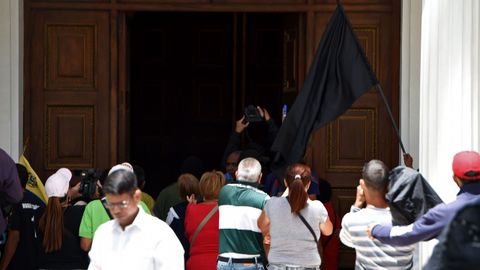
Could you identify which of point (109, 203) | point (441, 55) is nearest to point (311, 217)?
point (441, 55)

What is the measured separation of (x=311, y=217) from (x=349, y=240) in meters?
1.09

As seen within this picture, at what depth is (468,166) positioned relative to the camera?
7.48m

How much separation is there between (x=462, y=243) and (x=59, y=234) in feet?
20.5

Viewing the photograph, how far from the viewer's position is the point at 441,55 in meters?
9.70

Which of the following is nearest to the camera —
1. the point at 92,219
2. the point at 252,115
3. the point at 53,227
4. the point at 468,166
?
the point at 468,166

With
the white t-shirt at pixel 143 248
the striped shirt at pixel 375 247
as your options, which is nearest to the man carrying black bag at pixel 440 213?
the striped shirt at pixel 375 247

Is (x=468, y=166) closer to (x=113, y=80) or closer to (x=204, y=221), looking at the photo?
(x=204, y=221)

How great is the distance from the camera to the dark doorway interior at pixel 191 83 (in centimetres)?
1941

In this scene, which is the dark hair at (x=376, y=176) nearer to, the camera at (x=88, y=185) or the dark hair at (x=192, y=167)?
the camera at (x=88, y=185)

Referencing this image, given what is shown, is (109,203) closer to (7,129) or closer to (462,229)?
(462,229)

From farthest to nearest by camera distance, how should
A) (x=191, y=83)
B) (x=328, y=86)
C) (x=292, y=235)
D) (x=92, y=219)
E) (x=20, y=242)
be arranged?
(x=191, y=83) < (x=328, y=86) < (x=20, y=242) < (x=92, y=219) < (x=292, y=235)

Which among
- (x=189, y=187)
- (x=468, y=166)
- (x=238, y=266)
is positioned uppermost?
Answer: (x=468, y=166)

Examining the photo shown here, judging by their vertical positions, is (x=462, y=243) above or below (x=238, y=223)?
above

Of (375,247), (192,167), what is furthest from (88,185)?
(375,247)
